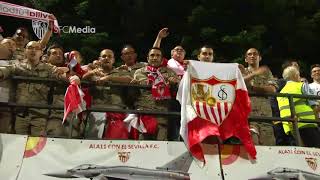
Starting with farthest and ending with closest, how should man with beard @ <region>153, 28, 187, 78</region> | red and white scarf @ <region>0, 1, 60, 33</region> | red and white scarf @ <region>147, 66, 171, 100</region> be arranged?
red and white scarf @ <region>0, 1, 60, 33</region>, man with beard @ <region>153, 28, 187, 78</region>, red and white scarf @ <region>147, 66, 171, 100</region>

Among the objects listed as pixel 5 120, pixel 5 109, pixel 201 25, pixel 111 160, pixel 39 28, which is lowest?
pixel 111 160

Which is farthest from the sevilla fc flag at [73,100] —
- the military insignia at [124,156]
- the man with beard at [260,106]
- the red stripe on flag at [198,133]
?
the man with beard at [260,106]

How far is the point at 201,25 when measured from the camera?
17547 millimetres

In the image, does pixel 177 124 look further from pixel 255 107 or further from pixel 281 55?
pixel 281 55

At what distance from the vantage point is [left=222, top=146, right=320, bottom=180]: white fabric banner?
748 centimetres

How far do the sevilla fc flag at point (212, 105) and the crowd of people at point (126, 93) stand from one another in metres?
0.24

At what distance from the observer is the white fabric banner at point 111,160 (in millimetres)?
7000

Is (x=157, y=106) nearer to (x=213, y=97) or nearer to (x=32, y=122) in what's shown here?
(x=213, y=97)

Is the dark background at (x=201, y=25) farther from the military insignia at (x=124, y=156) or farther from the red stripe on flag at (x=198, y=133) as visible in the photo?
the military insignia at (x=124, y=156)

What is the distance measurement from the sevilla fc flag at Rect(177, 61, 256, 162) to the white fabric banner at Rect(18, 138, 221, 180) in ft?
0.62

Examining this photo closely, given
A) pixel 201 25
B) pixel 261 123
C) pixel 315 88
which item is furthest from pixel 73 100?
pixel 201 25

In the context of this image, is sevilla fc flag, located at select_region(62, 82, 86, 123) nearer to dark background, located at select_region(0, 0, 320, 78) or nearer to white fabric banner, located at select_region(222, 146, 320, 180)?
white fabric banner, located at select_region(222, 146, 320, 180)

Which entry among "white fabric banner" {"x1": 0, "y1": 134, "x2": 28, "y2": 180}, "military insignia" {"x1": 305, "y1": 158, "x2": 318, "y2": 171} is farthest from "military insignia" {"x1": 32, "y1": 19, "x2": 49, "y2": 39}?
"military insignia" {"x1": 305, "y1": 158, "x2": 318, "y2": 171}

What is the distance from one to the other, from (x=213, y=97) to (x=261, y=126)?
801mm
